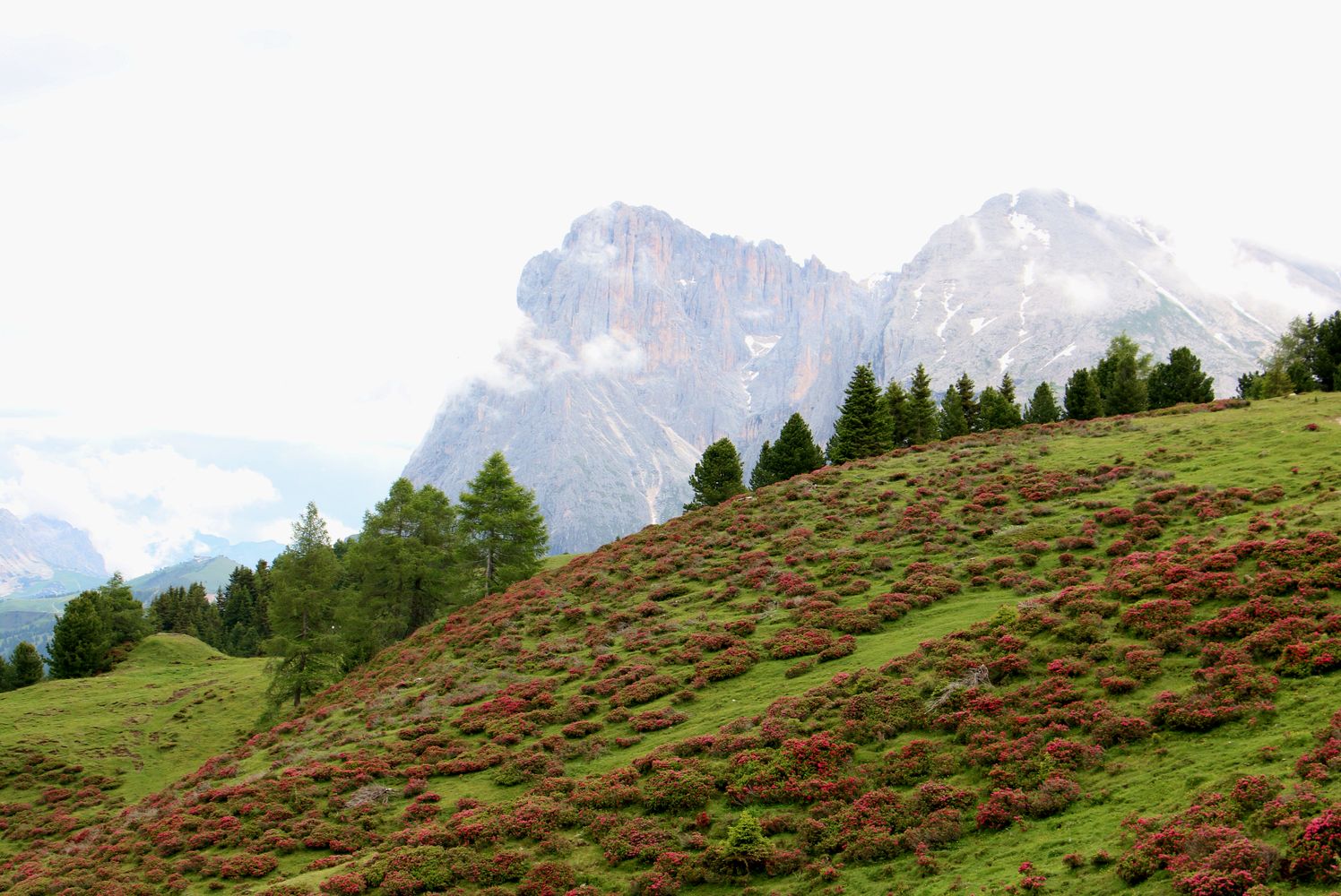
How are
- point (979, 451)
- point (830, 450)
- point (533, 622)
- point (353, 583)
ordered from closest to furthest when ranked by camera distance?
1. point (533, 622)
2. point (979, 451)
3. point (353, 583)
4. point (830, 450)

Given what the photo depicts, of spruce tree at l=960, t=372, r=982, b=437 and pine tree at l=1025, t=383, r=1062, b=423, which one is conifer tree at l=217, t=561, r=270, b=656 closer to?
spruce tree at l=960, t=372, r=982, b=437

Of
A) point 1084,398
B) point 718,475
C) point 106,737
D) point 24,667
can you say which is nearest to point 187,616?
point 24,667

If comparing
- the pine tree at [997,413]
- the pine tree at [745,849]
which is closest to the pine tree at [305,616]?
the pine tree at [745,849]

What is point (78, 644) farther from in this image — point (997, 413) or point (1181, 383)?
point (1181, 383)

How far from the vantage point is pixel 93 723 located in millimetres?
64188

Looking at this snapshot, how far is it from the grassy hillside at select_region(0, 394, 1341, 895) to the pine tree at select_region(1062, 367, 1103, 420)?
46466 millimetres

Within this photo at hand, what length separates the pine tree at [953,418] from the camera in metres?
91.7

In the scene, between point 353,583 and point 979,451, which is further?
point 353,583

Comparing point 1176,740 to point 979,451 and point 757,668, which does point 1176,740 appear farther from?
point 979,451

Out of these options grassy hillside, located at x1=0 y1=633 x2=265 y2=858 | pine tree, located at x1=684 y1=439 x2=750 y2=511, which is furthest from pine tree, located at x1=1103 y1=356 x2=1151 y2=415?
grassy hillside, located at x1=0 y1=633 x2=265 y2=858

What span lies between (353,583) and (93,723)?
77.8 feet

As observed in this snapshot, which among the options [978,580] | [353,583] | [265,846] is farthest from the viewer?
[353,583]

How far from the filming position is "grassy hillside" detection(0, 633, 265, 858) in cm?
4903

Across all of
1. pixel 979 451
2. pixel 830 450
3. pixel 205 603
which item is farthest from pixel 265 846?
pixel 205 603
